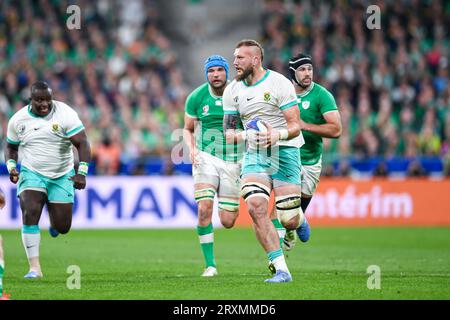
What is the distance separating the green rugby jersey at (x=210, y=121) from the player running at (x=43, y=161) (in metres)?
1.75

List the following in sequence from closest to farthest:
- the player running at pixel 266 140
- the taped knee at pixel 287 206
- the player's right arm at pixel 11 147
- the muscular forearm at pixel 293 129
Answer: the muscular forearm at pixel 293 129
the player running at pixel 266 140
the taped knee at pixel 287 206
the player's right arm at pixel 11 147

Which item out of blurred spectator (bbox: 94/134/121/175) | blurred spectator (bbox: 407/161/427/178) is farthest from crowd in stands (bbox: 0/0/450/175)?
blurred spectator (bbox: 407/161/427/178)

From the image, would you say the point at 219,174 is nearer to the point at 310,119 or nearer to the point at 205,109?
the point at 205,109

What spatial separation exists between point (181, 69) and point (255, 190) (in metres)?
20.4

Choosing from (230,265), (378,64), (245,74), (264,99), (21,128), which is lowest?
(230,265)

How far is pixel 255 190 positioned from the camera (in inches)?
462

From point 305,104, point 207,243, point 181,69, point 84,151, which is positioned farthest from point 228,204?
point 181,69

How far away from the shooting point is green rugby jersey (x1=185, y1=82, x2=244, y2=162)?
14.0m

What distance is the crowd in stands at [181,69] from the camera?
26750 mm

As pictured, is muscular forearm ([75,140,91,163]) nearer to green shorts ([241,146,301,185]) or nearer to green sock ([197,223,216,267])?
green sock ([197,223,216,267])

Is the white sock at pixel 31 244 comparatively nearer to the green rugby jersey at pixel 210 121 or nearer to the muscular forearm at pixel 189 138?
the muscular forearm at pixel 189 138

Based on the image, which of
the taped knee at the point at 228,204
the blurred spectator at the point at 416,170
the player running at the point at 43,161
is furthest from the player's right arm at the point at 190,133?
the blurred spectator at the point at 416,170
